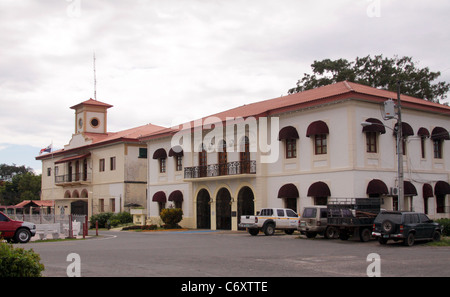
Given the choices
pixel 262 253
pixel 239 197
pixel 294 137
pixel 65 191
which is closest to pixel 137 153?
pixel 65 191

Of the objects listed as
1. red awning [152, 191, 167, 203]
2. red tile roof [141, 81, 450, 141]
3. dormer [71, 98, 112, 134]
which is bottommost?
red awning [152, 191, 167, 203]

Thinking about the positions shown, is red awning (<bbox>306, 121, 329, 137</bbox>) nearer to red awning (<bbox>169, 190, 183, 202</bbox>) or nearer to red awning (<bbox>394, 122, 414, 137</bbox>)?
red awning (<bbox>394, 122, 414, 137</bbox>)

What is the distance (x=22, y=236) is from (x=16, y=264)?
59.8ft

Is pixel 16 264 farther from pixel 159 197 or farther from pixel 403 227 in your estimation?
pixel 159 197

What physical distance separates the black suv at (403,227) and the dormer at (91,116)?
44.4 m

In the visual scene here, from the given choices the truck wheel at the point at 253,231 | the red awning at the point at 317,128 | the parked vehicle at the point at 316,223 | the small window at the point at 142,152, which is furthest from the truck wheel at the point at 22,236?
the small window at the point at 142,152

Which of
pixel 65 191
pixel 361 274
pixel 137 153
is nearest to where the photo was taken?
pixel 361 274

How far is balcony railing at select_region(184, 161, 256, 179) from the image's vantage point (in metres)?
37.6

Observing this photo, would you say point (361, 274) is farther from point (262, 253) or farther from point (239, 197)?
point (239, 197)

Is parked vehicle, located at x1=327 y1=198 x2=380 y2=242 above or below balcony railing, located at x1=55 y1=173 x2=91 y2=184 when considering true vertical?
below

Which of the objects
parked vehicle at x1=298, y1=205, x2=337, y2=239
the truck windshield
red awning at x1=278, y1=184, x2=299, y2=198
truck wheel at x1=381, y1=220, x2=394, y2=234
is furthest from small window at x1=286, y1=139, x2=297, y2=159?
truck wheel at x1=381, y1=220, x2=394, y2=234

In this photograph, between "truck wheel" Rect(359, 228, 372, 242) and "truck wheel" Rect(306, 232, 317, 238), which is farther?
"truck wheel" Rect(306, 232, 317, 238)
